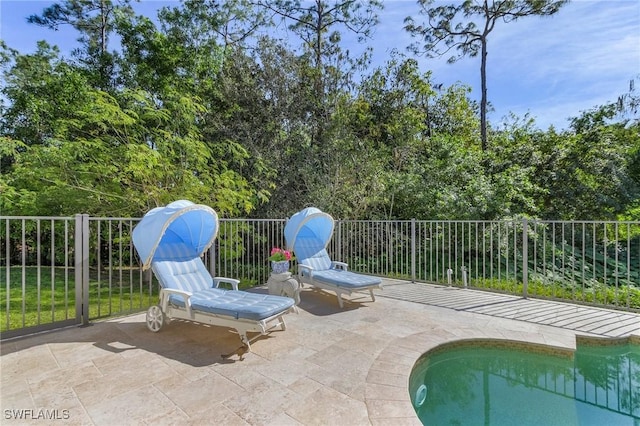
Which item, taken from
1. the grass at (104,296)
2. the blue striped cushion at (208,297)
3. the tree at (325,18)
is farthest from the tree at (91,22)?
the blue striped cushion at (208,297)

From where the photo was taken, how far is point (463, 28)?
14.0m

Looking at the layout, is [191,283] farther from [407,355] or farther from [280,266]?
[407,355]

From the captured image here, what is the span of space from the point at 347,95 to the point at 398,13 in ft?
18.5

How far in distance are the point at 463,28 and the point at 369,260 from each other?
11432 mm

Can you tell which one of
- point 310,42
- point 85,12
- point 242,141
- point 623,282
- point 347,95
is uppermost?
point 85,12

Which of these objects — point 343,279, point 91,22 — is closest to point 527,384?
point 343,279

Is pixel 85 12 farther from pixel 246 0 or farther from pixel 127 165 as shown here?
pixel 127 165

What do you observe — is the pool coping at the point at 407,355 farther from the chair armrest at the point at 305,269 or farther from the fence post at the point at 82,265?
the fence post at the point at 82,265

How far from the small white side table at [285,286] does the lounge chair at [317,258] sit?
727 mm

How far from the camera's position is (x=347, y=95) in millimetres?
10875

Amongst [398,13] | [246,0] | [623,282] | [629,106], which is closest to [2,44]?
[246,0]

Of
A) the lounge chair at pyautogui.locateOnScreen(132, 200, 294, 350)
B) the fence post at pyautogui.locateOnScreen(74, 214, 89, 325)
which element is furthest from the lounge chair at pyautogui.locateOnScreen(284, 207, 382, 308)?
the fence post at pyautogui.locateOnScreen(74, 214, 89, 325)

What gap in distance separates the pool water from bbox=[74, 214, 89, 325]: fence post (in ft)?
14.6

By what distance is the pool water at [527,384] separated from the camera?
9.61 feet
